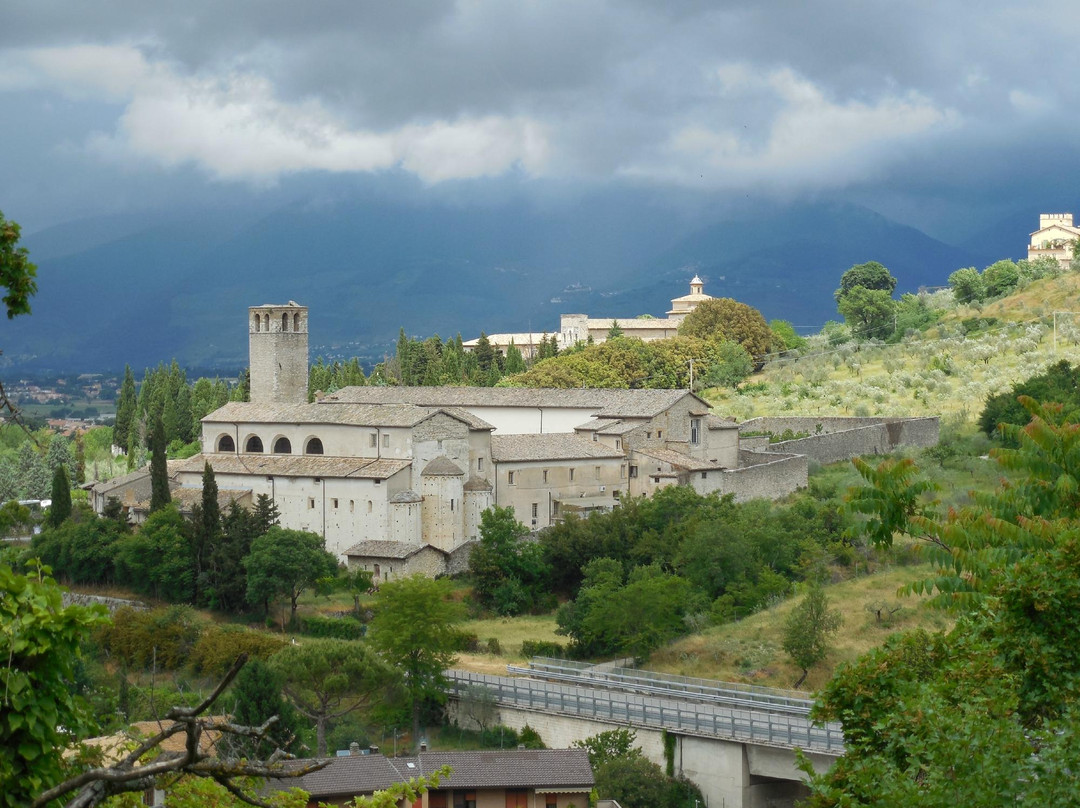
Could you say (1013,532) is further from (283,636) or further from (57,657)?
(283,636)

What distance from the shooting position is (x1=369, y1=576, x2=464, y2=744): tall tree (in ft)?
117

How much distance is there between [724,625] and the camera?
39719 millimetres

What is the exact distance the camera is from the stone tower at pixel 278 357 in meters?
58.1

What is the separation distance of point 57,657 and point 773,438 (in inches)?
2110

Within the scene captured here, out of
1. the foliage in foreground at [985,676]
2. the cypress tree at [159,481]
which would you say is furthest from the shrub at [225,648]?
the foliage in foreground at [985,676]

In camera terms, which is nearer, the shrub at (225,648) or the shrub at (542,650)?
the shrub at (225,648)

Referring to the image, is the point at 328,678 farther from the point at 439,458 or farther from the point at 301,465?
the point at 301,465

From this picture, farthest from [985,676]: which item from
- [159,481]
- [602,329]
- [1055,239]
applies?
[1055,239]

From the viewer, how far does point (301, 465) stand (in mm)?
48812

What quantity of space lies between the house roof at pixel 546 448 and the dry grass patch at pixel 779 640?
1143 cm

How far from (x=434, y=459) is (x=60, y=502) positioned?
13229mm

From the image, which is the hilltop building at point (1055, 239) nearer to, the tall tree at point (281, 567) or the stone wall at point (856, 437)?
the stone wall at point (856, 437)

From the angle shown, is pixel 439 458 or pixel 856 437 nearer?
pixel 439 458

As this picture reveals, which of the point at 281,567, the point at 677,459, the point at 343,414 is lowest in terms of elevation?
the point at 281,567
